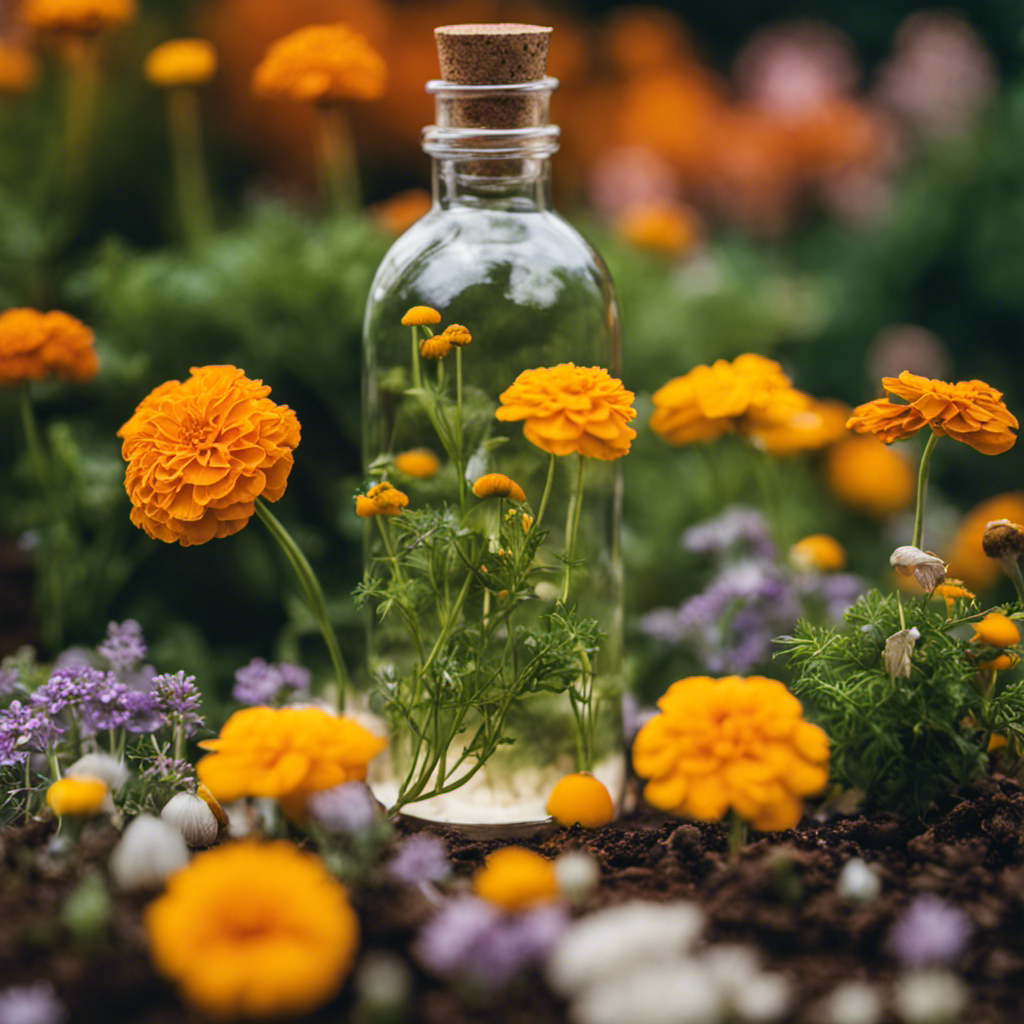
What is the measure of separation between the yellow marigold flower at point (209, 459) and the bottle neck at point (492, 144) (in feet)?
1.19

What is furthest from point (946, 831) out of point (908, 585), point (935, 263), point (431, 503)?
point (935, 263)

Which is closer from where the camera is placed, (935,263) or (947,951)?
(947,951)

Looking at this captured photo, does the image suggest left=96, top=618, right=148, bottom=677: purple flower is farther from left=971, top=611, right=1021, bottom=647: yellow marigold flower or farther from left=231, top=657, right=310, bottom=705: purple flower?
left=971, top=611, right=1021, bottom=647: yellow marigold flower

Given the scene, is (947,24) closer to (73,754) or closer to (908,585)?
(908,585)

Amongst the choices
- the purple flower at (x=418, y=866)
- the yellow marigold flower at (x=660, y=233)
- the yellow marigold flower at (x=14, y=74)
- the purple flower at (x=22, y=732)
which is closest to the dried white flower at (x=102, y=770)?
the purple flower at (x=22, y=732)

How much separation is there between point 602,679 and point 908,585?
0.93m

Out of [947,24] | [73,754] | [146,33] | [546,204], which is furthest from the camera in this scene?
[947,24]

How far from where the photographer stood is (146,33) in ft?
8.07

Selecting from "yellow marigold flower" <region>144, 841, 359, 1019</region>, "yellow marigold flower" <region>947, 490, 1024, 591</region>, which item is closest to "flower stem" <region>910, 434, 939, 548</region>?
"yellow marigold flower" <region>144, 841, 359, 1019</region>

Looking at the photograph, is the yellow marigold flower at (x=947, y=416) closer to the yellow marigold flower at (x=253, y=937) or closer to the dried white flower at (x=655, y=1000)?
the dried white flower at (x=655, y=1000)

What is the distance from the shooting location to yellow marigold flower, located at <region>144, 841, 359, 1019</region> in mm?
590

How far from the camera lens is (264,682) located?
3.71 feet

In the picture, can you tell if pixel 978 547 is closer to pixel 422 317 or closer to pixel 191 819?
pixel 422 317

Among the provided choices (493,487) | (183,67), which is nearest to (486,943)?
(493,487)
